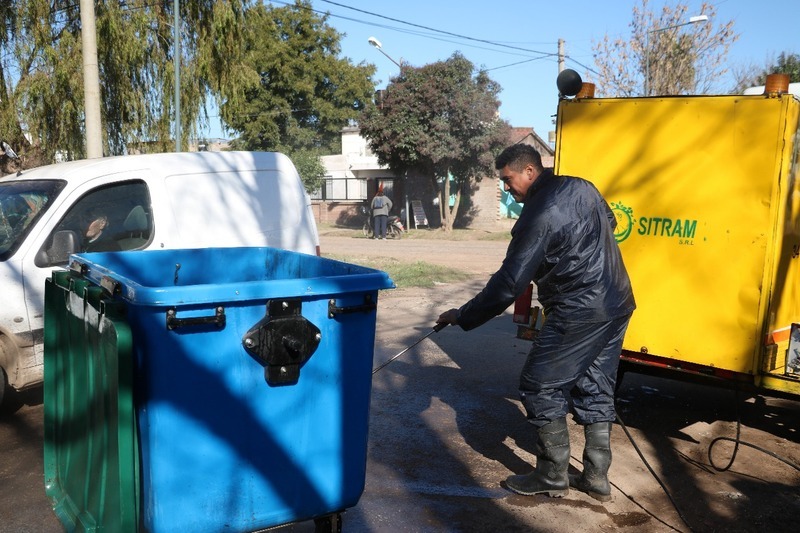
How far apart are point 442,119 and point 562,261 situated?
2397 cm

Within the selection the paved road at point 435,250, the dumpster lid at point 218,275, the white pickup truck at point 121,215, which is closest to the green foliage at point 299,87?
the paved road at point 435,250

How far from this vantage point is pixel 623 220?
212 inches

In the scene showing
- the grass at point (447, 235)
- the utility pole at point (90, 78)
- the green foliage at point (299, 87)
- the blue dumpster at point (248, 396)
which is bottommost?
A: the grass at point (447, 235)

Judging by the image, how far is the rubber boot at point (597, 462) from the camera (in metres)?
4.20

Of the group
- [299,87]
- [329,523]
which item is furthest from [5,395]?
[299,87]

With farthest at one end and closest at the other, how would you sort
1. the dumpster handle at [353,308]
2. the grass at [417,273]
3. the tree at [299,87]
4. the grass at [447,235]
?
the tree at [299,87] < the grass at [447,235] < the grass at [417,273] < the dumpster handle at [353,308]

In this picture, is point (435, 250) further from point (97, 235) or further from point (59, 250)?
point (59, 250)

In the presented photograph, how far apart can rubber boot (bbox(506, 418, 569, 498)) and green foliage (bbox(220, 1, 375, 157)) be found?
1444 inches

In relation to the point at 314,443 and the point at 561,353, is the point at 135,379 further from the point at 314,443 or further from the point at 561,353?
the point at 561,353

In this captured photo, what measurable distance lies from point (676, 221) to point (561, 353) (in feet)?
5.53

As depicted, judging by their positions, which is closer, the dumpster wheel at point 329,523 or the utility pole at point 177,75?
the dumpster wheel at point 329,523

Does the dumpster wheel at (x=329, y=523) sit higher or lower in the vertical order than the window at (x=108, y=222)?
lower

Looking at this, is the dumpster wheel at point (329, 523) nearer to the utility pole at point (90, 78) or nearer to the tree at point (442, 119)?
the utility pole at point (90, 78)

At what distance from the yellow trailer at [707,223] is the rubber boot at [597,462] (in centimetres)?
122
